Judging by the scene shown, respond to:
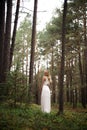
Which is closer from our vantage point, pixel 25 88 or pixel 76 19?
pixel 25 88

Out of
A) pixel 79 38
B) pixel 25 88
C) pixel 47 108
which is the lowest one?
pixel 47 108

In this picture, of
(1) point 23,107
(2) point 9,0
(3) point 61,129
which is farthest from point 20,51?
(3) point 61,129

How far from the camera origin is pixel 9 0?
15.0 meters

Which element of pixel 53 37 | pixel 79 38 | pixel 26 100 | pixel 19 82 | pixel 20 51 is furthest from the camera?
pixel 20 51

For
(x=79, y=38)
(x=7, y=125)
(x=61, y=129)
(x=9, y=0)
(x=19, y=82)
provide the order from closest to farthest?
(x=7, y=125) → (x=61, y=129) → (x=19, y=82) → (x=9, y=0) → (x=79, y=38)

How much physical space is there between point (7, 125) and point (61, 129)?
6.10 feet

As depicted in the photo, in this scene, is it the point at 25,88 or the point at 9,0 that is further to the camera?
the point at 9,0

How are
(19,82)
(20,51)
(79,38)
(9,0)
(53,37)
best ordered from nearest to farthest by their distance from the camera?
(19,82), (9,0), (79,38), (53,37), (20,51)

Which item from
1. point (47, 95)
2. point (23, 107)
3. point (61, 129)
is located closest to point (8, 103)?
point (23, 107)

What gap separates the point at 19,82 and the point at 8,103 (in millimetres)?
1290

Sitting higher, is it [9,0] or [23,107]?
[9,0]

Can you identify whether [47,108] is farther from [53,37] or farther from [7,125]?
[53,37]

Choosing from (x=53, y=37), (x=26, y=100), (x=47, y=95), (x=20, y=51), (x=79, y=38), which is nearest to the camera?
(x=26, y=100)

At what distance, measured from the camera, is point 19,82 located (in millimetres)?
11578
